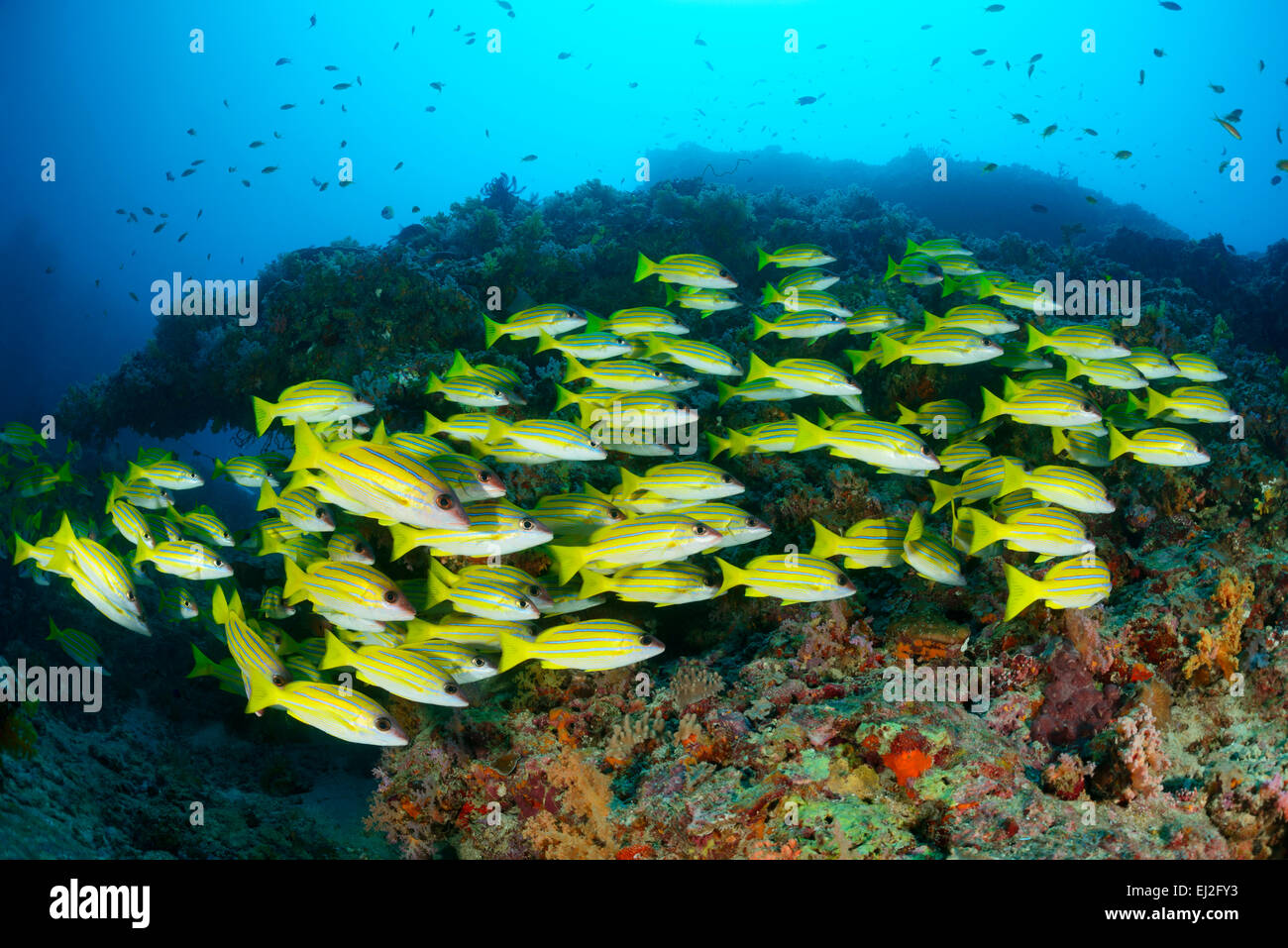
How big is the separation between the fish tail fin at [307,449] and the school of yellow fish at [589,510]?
0.5 inches

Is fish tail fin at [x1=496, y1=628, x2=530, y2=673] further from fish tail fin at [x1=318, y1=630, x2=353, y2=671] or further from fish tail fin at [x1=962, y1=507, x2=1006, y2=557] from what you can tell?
fish tail fin at [x1=962, y1=507, x2=1006, y2=557]

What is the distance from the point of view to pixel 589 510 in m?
4.54

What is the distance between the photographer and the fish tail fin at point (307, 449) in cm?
348

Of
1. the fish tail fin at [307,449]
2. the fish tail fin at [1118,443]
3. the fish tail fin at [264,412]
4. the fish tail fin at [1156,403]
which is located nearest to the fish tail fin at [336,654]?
the fish tail fin at [307,449]

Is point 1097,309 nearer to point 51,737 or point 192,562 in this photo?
point 192,562

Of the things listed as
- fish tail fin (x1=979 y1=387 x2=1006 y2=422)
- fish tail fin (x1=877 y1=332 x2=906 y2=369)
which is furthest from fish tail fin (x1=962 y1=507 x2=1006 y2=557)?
fish tail fin (x1=877 y1=332 x2=906 y2=369)

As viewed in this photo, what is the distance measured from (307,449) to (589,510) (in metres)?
1.87

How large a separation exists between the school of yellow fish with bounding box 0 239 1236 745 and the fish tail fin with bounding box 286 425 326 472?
0.01 metres

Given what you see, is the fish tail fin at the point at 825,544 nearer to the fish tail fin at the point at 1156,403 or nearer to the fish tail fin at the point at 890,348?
the fish tail fin at the point at 890,348

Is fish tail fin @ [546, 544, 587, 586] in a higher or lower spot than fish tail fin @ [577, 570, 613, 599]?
higher

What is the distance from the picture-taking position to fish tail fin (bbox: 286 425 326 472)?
348cm

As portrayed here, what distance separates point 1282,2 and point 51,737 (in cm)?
14356

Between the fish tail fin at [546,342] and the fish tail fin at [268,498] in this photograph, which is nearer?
the fish tail fin at [268,498]
